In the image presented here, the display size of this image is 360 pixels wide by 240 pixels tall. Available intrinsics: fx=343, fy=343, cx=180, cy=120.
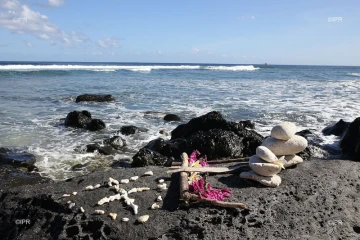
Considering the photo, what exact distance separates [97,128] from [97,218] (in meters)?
8.51

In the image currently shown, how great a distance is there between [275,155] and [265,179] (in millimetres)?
962

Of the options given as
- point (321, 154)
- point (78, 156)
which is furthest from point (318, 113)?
point (78, 156)

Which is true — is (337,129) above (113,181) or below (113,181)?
below

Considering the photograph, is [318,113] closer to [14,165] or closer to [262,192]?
[262,192]

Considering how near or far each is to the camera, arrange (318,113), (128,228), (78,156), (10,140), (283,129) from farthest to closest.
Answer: (318,113), (10,140), (78,156), (283,129), (128,228)

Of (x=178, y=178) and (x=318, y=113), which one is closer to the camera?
(x=178, y=178)

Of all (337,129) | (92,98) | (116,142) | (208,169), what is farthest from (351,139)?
(92,98)

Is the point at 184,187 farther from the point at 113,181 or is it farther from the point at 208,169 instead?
the point at 113,181

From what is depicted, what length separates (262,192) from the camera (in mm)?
5660

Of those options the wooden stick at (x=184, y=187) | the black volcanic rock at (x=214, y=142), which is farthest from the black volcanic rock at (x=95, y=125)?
the wooden stick at (x=184, y=187)

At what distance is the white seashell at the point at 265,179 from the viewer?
584 cm

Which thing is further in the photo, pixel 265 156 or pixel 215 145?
pixel 215 145

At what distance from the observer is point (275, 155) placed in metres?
6.70

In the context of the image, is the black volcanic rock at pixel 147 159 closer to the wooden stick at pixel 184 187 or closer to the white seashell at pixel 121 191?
the wooden stick at pixel 184 187
